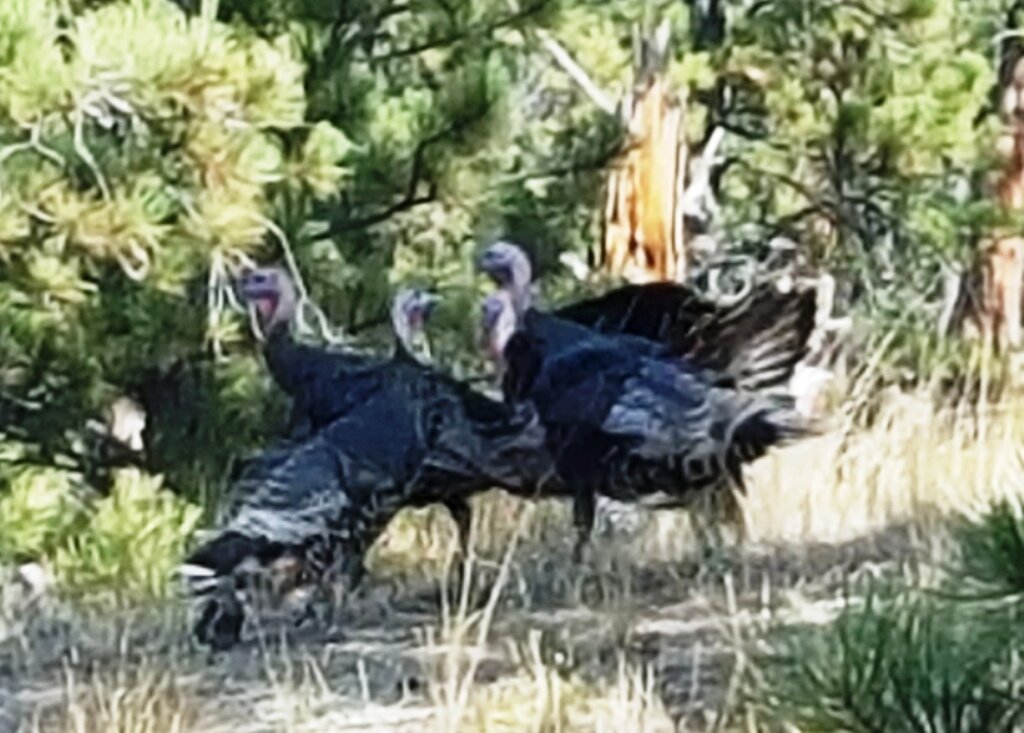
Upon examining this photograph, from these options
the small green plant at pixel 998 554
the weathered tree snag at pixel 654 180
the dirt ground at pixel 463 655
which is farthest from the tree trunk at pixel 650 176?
the small green plant at pixel 998 554

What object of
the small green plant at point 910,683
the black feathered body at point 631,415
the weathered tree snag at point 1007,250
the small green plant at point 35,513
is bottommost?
the small green plant at point 910,683

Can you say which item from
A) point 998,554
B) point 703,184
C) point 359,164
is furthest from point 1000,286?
point 998,554

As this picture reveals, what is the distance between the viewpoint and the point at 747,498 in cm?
158

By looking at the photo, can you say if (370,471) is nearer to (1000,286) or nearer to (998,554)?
(1000,286)

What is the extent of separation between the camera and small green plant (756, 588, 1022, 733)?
1134mm

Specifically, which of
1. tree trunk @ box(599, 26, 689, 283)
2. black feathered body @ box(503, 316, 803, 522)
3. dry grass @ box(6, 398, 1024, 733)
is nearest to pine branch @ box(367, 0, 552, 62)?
tree trunk @ box(599, 26, 689, 283)

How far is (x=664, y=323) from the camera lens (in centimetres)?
159

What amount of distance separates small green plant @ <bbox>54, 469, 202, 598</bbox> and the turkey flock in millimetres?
22

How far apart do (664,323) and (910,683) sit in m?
0.50

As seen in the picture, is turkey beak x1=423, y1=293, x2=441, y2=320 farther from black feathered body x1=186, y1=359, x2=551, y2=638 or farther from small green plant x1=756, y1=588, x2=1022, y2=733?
small green plant x1=756, y1=588, x2=1022, y2=733

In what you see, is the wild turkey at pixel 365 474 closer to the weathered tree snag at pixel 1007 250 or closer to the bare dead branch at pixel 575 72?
the bare dead branch at pixel 575 72

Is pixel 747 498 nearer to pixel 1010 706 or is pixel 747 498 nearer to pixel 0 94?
pixel 1010 706

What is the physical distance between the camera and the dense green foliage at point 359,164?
1.49 metres

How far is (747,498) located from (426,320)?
10.4 inches
